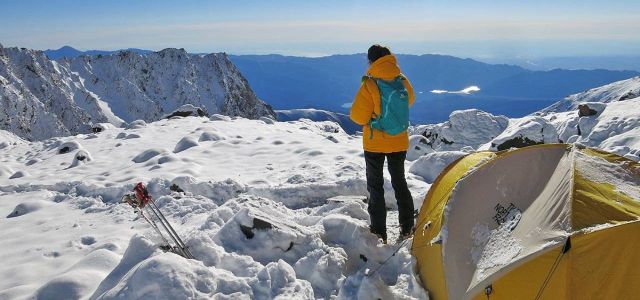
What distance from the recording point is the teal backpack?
636 centimetres

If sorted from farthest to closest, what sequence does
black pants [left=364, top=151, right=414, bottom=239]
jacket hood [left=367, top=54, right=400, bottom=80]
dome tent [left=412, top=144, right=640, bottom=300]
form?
black pants [left=364, top=151, right=414, bottom=239] < jacket hood [left=367, top=54, right=400, bottom=80] < dome tent [left=412, top=144, right=640, bottom=300]

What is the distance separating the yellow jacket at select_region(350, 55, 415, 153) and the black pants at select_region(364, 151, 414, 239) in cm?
15

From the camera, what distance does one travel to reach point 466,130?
24.8m

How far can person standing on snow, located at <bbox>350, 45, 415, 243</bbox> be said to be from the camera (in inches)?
249

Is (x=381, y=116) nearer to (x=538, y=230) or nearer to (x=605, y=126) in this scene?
(x=538, y=230)

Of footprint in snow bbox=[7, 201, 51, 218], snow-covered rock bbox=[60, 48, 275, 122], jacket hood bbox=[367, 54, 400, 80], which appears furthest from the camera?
snow-covered rock bbox=[60, 48, 275, 122]

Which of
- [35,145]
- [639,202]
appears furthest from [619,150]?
[35,145]

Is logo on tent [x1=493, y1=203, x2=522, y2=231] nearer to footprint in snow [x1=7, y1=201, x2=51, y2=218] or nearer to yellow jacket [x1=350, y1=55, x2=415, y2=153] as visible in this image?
yellow jacket [x1=350, y1=55, x2=415, y2=153]

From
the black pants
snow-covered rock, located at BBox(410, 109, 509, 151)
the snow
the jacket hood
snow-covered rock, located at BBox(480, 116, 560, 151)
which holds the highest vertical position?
the jacket hood

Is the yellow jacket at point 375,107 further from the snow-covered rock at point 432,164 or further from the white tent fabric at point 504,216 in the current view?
the snow-covered rock at point 432,164

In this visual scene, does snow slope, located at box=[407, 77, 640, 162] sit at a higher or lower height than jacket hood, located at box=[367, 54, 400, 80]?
lower

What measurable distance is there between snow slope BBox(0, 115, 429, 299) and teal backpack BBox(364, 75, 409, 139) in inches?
62.6

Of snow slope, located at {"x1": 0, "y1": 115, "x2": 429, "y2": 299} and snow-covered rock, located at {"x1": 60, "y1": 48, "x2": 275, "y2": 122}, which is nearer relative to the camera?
snow slope, located at {"x1": 0, "y1": 115, "x2": 429, "y2": 299}

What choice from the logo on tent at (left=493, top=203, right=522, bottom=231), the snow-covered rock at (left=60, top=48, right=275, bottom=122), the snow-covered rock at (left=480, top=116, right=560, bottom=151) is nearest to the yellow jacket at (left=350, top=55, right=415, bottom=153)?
the logo on tent at (left=493, top=203, right=522, bottom=231)
